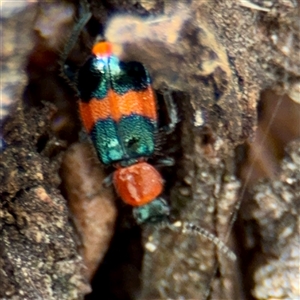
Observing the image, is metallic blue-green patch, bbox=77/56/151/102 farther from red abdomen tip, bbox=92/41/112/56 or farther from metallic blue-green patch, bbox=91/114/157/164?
metallic blue-green patch, bbox=91/114/157/164

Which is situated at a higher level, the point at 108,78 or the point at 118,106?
the point at 108,78

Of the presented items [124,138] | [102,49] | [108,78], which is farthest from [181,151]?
[102,49]

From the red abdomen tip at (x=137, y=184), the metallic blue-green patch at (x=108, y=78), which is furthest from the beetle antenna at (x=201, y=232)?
the metallic blue-green patch at (x=108, y=78)

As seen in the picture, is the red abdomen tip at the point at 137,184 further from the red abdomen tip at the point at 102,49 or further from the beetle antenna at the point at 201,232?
the red abdomen tip at the point at 102,49

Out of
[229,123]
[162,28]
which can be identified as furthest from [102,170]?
[162,28]

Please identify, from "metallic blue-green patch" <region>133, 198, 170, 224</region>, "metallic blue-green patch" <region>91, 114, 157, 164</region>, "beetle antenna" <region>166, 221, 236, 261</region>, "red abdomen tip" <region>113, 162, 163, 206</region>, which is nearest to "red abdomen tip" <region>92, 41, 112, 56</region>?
"metallic blue-green patch" <region>91, 114, 157, 164</region>

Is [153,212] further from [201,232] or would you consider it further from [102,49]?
[102,49]
